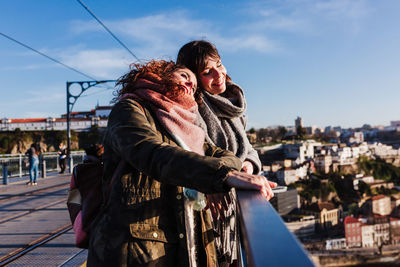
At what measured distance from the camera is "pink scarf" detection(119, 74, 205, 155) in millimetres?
1105

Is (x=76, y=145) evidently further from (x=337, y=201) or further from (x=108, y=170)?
(x=108, y=170)

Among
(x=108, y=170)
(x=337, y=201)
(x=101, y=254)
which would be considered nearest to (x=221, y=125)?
(x=108, y=170)

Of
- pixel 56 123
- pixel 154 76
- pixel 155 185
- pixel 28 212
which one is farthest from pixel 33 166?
pixel 56 123

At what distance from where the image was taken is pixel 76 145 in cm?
5956

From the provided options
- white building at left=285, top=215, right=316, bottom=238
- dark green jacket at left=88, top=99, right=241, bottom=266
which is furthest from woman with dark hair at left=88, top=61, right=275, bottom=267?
white building at left=285, top=215, right=316, bottom=238

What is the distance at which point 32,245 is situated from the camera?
125 inches

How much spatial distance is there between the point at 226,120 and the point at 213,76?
0.88 feet

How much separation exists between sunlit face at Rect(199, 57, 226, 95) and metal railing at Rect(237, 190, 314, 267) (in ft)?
3.20

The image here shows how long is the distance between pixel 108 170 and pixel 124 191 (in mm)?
123

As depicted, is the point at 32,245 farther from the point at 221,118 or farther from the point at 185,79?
the point at 185,79

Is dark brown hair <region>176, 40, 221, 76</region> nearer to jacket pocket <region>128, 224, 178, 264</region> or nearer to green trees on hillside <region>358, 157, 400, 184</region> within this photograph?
jacket pocket <region>128, 224, 178, 264</region>

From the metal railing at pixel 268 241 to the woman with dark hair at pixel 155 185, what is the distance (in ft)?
0.53

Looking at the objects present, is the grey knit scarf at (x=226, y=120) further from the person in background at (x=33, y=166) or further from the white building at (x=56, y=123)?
the white building at (x=56, y=123)

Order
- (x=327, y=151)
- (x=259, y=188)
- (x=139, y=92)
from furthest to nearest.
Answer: (x=327, y=151), (x=139, y=92), (x=259, y=188)
